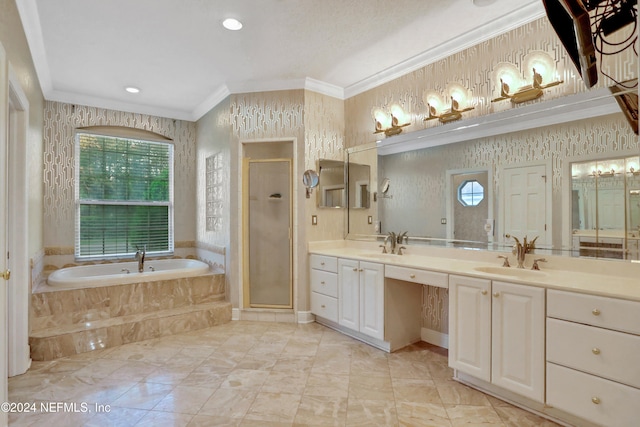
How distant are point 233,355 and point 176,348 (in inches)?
22.1

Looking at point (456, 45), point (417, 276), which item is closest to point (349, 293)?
point (417, 276)

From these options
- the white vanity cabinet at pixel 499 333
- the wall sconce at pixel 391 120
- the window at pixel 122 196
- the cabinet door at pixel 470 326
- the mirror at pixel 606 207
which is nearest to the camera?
the white vanity cabinet at pixel 499 333

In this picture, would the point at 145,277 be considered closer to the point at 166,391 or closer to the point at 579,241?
the point at 166,391

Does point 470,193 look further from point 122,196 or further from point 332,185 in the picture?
point 122,196

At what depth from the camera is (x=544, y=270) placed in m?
2.27

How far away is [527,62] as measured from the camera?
2.39 meters

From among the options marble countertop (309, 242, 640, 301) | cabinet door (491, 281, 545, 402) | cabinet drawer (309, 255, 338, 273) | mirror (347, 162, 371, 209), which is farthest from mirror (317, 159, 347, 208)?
cabinet door (491, 281, 545, 402)

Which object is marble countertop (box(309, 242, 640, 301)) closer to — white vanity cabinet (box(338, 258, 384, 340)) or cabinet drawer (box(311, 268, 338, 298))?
white vanity cabinet (box(338, 258, 384, 340))

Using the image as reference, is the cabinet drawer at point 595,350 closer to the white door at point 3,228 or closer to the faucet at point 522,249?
the faucet at point 522,249

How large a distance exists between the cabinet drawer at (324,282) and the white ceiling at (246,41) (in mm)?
2009

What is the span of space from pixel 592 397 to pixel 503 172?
1516 mm

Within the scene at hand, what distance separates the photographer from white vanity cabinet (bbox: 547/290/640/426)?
1.54 meters

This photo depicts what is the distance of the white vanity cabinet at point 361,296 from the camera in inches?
111

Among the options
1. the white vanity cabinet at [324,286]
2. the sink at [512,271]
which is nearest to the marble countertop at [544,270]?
the sink at [512,271]
